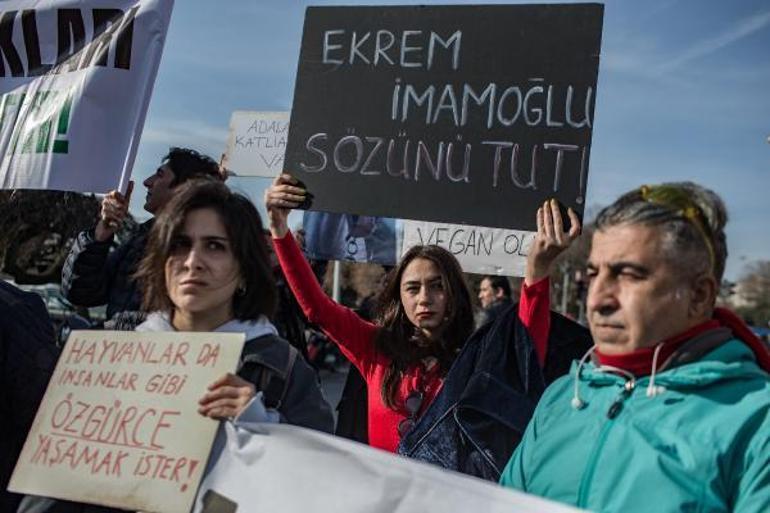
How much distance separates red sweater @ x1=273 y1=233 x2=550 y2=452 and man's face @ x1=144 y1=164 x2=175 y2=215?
560 mm

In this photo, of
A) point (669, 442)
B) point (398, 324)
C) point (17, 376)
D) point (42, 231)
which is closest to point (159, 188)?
point (398, 324)

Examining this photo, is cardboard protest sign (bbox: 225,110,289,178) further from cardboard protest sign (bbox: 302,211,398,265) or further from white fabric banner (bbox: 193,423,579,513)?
white fabric banner (bbox: 193,423,579,513)

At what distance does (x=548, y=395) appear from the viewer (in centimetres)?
210

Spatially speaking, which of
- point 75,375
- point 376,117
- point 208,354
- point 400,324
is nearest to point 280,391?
point 208,354

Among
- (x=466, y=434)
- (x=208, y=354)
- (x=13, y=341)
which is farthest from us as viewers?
(x=466, y=434)

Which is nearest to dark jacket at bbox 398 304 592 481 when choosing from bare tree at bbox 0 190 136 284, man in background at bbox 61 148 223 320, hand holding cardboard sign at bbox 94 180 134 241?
man in background at bbox 61 148 223 320

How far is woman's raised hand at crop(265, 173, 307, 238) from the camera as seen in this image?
3250mm

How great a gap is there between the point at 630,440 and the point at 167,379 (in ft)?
3.50

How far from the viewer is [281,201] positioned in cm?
329

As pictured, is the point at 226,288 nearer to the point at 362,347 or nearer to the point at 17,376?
the point at 17,376

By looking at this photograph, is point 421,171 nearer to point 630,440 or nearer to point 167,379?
point 167,379

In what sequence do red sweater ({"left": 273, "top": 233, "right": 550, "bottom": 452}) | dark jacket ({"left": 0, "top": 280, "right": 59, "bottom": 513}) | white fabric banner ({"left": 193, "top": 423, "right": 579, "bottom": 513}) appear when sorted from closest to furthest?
white fabric banner ({"left": 193, "top": 423, "right": 579, "bottom": 513}) → dark jacket ({"left": 0, "top": 280, "right": 59, "bottom": 513}) → red sweater ({"left": 273, "top": 233, "right": 550, "bottom": 452})

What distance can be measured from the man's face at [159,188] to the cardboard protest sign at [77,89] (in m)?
0.43

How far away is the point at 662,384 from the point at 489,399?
94 cm
